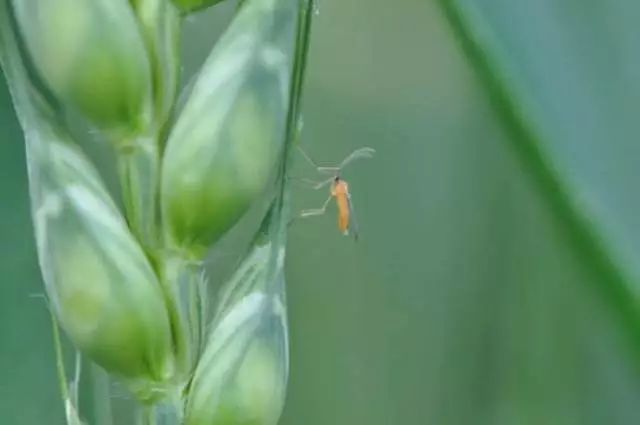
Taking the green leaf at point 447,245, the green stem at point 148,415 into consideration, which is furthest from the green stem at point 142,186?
the green leaf at point 447,245

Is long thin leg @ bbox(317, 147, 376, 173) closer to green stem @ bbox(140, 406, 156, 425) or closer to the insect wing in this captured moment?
the insect wing

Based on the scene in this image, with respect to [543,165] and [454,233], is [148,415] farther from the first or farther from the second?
[454,233]

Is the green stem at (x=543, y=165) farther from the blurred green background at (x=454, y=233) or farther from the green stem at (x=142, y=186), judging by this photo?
the green stem at (x=142, y=186)

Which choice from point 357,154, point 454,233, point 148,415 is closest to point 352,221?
point 454,233

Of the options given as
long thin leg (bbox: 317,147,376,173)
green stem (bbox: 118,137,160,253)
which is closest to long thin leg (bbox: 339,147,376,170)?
long thin leg (bbox: 317,147,376,173)

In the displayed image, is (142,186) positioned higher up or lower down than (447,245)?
higher up

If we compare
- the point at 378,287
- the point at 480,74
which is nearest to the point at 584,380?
the point at 378,287

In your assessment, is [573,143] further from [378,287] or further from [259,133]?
[378,287]

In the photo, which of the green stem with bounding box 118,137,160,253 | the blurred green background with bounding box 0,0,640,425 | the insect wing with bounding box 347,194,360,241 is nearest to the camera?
the green stem with bounding box 118,137,160,253
